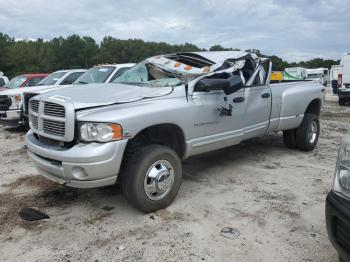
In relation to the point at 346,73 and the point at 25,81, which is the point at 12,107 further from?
the point at 346,73

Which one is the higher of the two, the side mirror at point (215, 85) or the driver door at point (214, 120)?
the side mirror at point (215, 85)

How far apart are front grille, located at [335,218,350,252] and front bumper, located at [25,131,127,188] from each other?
2145 mm

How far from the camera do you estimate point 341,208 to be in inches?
97.3

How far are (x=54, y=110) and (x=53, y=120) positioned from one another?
0.36 ft

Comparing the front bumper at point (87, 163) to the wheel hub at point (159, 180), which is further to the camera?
the wheel hub at point (159, 180)

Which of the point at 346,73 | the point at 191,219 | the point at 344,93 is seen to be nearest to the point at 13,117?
the point at 191,219

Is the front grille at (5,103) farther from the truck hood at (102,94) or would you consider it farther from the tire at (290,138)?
the tire at (290,138)

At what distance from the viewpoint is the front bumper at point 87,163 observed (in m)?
3.70

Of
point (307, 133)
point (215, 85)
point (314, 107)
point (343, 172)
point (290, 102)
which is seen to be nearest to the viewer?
point (343, 172)

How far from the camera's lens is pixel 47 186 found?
523 cm

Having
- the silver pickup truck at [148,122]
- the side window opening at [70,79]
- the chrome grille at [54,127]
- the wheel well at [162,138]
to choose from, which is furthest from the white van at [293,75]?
the side window opening at [70,79]

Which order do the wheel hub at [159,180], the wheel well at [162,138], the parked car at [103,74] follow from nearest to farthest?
the wheel hub at [159,180] < the wheel well at [162,138] < the parked car at [103,74]

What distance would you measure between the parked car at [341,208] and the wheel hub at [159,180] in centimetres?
196

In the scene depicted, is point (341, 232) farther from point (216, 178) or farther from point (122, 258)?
point (216, 178)
